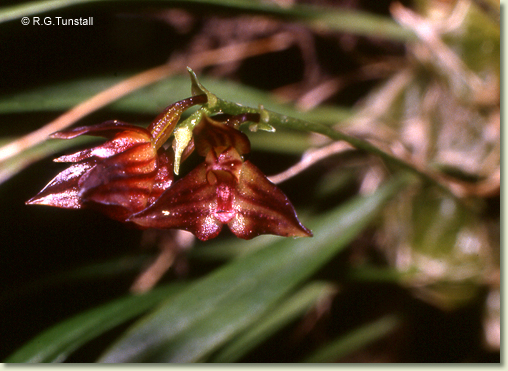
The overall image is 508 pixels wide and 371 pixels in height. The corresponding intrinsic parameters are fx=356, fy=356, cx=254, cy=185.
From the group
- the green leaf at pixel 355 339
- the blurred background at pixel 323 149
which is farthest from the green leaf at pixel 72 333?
the green leaf at pixel 355 339

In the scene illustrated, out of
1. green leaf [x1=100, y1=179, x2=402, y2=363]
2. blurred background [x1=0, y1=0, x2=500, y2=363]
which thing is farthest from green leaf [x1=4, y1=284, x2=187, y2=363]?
blurred background [x1=0, y1=0, x2=500, y2=363]

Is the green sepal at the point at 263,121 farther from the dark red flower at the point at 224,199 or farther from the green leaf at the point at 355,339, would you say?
the green leaf at the point at 355,339

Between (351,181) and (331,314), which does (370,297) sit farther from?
(351,181)

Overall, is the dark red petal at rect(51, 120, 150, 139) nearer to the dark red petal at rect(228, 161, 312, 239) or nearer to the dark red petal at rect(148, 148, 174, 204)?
the dark red petal at rect(148, 148, 174, 204)

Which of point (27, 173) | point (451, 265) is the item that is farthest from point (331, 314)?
point (27, 173)

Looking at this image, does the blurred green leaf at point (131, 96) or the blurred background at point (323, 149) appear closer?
the blurred green leaf at point (131, 96)

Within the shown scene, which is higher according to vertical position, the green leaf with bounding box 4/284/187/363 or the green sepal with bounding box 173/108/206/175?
the green sepal with bounding box 173/108/206/175
